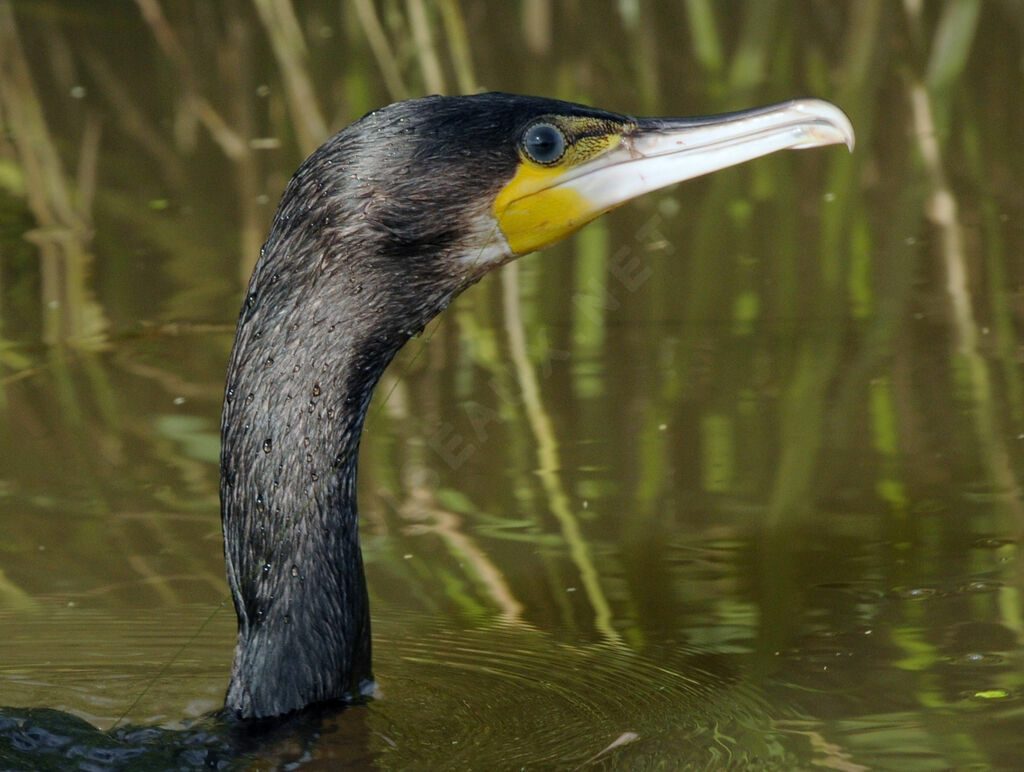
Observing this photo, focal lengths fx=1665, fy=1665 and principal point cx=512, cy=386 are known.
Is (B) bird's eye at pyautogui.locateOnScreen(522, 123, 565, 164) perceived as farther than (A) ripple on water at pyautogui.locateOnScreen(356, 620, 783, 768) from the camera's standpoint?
Yes

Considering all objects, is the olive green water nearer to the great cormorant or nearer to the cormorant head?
the great cormorant

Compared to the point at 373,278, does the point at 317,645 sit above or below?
below

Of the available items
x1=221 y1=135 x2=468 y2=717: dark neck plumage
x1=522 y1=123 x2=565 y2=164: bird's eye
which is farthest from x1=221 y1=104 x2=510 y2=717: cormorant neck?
x1=522 y1=123 x2=565 y2=164: bird's eye

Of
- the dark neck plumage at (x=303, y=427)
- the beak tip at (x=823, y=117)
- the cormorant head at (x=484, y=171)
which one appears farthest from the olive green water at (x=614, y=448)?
the beak tip at (x=823, y=117)

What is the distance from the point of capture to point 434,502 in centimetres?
424

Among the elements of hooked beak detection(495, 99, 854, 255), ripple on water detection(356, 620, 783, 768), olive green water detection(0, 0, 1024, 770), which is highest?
hooked beak detection(495, 99, 854, 255)

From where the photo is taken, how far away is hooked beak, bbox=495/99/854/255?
3.31 meters

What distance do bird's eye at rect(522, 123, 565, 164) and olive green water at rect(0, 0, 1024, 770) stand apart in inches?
40.4

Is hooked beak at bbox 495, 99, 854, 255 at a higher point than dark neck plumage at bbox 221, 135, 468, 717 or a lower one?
higher

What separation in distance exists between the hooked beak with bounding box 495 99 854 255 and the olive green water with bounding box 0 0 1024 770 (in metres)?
0.89

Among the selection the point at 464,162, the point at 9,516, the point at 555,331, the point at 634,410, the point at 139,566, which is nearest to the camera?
the point at 464,162

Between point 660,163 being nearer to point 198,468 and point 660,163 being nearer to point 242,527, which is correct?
point 242,527

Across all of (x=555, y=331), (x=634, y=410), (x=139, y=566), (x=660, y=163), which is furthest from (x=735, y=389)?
(x=139, y=566)

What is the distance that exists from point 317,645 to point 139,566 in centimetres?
81
